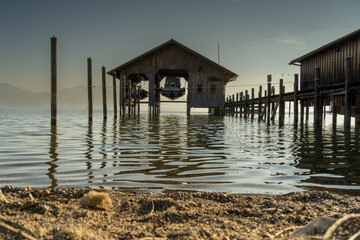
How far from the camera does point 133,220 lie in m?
2.85

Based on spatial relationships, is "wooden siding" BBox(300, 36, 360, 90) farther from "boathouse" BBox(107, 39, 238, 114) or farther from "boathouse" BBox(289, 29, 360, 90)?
"boathouse" BBox(107, 39, 238, 114)

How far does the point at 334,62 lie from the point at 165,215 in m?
19.6

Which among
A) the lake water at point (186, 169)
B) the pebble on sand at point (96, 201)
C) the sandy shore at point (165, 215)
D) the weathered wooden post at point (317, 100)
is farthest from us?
the weathered wooden post at point (317, 100)

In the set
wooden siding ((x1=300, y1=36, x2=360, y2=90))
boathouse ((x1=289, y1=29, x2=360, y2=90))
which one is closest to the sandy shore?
boathouse ((x1=289, y1=29, x2=360, y2=90))

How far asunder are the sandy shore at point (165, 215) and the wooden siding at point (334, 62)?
49.6ft

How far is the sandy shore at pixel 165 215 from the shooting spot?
91.0 inches

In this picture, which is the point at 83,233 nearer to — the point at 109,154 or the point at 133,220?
the point at 133,220

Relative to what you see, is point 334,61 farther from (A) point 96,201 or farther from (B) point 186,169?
(A) point 96,201

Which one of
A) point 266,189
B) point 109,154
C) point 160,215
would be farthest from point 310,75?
point 160,215

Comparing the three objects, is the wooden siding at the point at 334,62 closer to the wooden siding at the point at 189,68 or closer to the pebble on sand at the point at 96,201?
the wooden siding at the point at 189,68

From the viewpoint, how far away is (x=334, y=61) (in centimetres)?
1958

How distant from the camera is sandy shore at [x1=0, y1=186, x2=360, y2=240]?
7.59 ft

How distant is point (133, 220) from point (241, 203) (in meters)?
1.23

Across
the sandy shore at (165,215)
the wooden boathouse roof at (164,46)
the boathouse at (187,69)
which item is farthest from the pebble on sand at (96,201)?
the wooden boathouse roof at (164,46)
